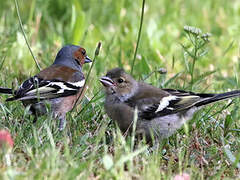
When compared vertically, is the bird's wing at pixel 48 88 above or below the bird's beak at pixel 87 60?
below

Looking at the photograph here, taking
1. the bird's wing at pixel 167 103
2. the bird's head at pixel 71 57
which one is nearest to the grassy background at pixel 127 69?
the bird's wing at pixel 167 103

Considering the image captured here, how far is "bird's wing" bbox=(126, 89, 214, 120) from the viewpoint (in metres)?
4.48

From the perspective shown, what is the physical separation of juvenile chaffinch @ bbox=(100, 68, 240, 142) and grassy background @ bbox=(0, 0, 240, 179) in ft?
0.43

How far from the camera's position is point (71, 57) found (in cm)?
568

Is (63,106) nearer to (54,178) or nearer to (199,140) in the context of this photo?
(199,140)

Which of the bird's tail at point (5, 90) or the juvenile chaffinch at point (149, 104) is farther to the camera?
the bird's tail at point (5, 90)

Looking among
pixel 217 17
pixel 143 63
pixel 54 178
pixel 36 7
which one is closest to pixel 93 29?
pixel 36 7

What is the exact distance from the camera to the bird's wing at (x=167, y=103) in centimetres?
448

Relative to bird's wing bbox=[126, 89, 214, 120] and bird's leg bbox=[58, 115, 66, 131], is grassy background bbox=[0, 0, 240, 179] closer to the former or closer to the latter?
bird's leg bbox=[58, 115, 66, 131]

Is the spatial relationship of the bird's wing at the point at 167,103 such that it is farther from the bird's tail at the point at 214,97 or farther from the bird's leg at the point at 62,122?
the bird's leg at the point at 62,122

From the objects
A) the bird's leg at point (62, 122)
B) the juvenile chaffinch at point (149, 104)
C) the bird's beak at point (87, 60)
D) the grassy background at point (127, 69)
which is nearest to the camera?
the grassy background at point (127, 69)

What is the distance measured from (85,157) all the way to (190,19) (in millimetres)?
5441

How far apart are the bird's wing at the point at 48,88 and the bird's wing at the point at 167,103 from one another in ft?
2.74

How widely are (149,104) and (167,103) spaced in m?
0.22
